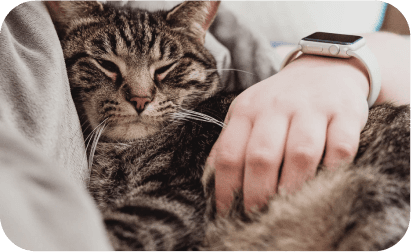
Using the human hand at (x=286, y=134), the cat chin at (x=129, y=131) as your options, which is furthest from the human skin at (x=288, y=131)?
the cat chin at (x=129, y=131)

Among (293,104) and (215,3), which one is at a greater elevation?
(215,3)

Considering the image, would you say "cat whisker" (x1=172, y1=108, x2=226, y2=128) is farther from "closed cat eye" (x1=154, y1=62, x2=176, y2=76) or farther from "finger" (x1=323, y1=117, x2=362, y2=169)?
"finger" (x1=323, y1=117, x2=362, y2=169)

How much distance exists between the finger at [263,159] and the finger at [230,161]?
0.06 ft

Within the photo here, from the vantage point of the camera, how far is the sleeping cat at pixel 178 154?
40cm

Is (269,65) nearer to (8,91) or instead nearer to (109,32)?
(109,32)

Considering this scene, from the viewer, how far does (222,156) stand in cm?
46

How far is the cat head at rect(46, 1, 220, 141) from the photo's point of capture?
1.90ft

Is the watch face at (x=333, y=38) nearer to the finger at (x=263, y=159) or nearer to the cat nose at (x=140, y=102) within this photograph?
the finger at (x=263, y=159)

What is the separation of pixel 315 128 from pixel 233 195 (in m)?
0.16

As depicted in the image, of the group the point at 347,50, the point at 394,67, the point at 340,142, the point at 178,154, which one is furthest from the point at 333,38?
the point at 178,154

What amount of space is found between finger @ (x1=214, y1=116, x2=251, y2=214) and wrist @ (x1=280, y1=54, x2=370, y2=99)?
6.9 inches

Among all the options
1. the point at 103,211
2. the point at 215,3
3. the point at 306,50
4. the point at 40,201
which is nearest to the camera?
the point at 40,201

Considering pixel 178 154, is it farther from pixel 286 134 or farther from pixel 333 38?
pixel 333 38

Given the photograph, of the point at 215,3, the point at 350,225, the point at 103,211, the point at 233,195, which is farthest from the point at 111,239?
the point at 215,3
